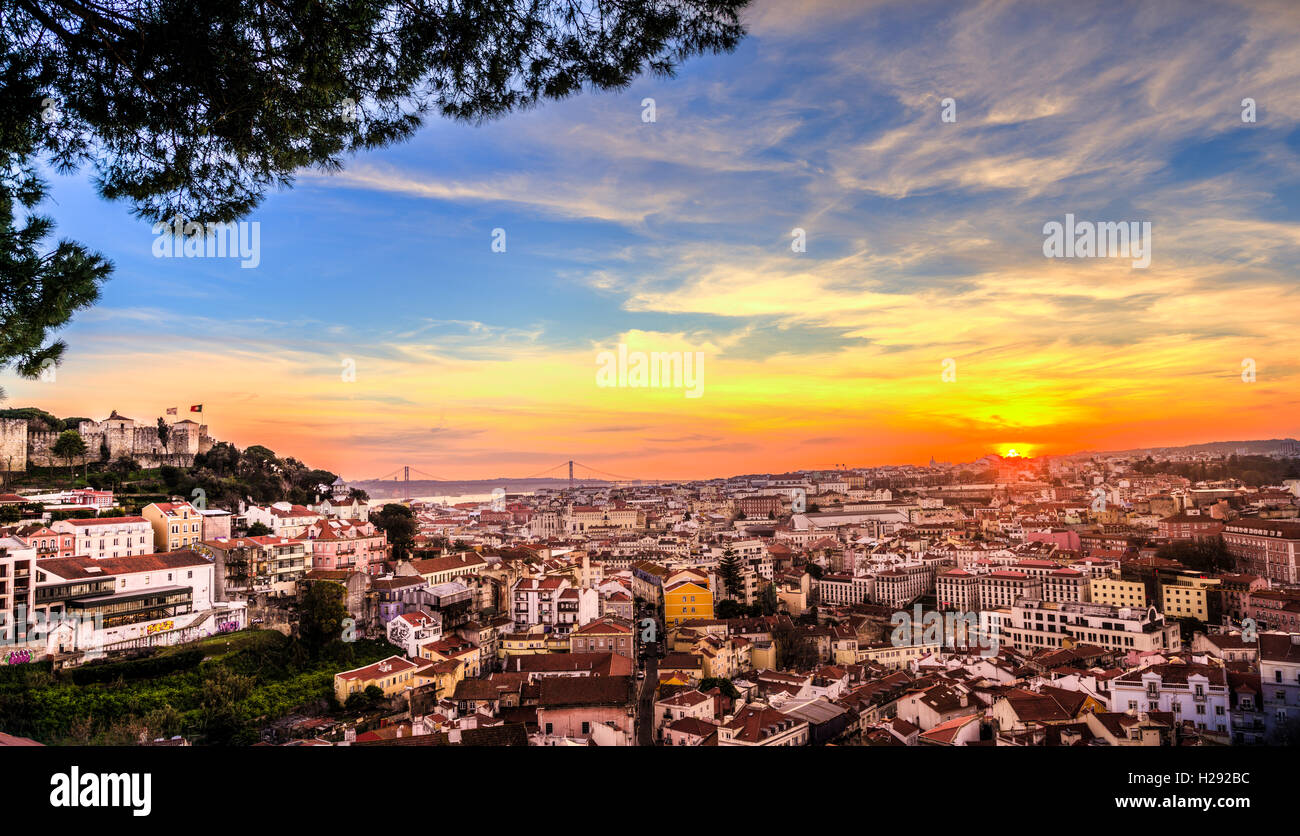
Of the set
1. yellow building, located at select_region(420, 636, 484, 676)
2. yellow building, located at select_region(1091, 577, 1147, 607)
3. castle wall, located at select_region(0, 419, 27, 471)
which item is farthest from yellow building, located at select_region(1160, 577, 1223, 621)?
castle wall, located at select_region(0, 419, 27, 471)

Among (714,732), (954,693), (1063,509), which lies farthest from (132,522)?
(1063,509)

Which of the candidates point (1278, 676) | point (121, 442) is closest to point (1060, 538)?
point (1278, 676)

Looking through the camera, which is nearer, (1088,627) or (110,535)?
(110,535)

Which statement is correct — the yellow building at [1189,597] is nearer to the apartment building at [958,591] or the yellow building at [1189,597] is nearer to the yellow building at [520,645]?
the apartment building at [958,591]

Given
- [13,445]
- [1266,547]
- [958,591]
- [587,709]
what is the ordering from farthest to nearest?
[958,591] < [13,445] < [1266,547] < [587,709]

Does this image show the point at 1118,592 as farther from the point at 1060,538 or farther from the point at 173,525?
the point at 173,525

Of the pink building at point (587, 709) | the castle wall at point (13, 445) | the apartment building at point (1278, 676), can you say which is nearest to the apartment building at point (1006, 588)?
the apartment building at point (1278, 676)
